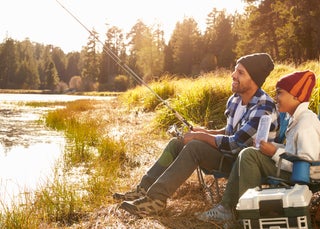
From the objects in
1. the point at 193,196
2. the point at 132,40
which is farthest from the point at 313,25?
the point at 132,40

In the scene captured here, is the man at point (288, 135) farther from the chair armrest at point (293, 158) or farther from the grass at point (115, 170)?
the grass at point (115, 170)

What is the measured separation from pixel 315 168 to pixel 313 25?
73.8 feet

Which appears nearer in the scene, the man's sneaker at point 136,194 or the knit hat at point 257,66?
the knit hat at point 257,66

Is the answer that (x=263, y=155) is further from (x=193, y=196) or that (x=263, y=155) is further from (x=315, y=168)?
(x=193, y=196)

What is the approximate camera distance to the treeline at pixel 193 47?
2484 centimetres

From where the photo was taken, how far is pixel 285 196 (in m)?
2.49

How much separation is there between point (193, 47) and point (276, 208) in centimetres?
4079

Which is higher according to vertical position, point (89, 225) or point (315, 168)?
point (315, 168)

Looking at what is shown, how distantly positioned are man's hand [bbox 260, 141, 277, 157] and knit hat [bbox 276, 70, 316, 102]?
0.37m

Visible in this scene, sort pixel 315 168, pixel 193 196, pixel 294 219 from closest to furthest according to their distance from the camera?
1. pixel 294 219
2. pixel 315 168
3. pixel 193 196

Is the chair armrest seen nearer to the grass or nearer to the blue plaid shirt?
the blue plaid shirt

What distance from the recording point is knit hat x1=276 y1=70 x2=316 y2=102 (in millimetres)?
2916

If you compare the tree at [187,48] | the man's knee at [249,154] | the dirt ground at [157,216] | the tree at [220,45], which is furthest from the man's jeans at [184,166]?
the tree at [187,48]

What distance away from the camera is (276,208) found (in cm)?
251
